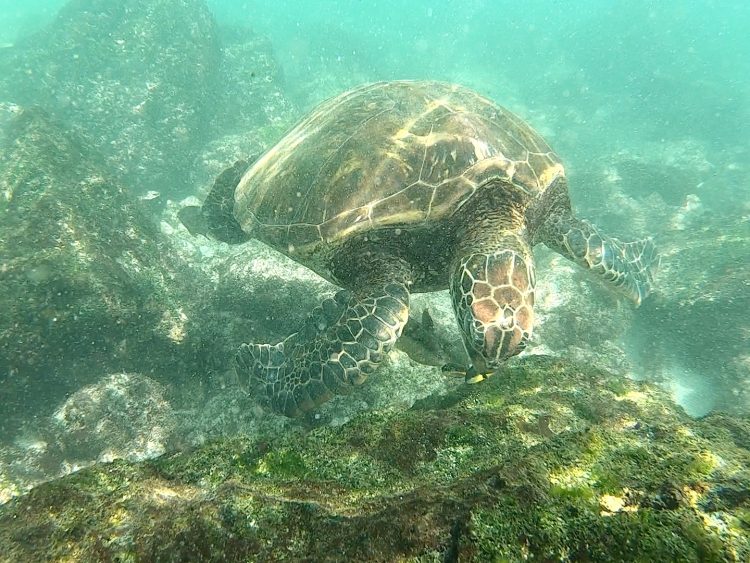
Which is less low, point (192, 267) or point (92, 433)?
point (192, 267)

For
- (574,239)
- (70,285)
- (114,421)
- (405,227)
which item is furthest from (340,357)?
(70,285)

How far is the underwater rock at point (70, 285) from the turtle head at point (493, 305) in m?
3.84

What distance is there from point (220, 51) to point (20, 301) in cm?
A: 1534

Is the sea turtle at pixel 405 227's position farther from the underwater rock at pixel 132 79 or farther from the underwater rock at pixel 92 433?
the underwater rock at pixel 132 79

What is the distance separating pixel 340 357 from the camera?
3592mm

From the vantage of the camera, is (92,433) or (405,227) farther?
(92,433)

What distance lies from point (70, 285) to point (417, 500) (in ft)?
15.8

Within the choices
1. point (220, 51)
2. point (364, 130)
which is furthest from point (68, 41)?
point (364, 130)

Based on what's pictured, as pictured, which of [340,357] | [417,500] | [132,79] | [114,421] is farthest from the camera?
[132,79]

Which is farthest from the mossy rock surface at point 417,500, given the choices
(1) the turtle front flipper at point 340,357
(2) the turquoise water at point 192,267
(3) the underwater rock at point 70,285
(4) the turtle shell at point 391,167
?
(3) the underwater rock at point 70,285

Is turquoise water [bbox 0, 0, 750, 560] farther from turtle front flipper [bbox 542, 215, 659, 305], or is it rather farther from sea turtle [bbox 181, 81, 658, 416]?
turtle front flipper [bbox 542, 215, 659, 305]

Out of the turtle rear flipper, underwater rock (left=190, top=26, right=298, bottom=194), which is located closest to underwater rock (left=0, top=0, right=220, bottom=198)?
underwater rock (left=190, top=26, right=298, bottom=194)

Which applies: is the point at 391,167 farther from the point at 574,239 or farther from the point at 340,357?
the point at 574,239

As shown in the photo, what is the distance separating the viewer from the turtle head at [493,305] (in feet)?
9.77
